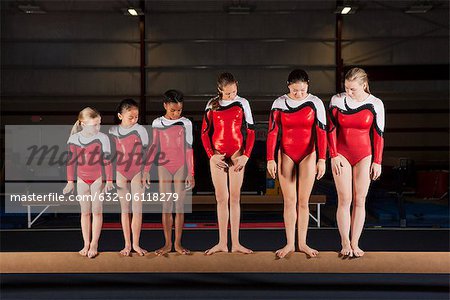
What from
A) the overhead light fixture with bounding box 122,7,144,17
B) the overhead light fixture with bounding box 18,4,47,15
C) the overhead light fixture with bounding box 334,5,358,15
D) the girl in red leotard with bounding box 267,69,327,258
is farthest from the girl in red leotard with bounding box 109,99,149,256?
the overhead light fixture with bounding box 18,4,47,15

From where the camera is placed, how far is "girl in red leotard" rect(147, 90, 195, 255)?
3.46 metres

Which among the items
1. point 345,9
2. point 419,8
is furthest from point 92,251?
point 419,8

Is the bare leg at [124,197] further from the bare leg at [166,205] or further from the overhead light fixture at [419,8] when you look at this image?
the overhead light fixture at [419,8]

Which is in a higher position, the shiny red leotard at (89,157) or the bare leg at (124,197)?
the shiny red leotard at (89,157)

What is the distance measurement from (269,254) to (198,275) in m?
1.63

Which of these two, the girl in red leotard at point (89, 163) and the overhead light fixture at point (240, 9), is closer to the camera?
the girl in red leotard at point (89, 163)

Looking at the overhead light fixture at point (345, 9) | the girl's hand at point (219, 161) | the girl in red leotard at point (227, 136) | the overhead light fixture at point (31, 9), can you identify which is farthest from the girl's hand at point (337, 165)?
the overhead light fixture at point (31, 9)

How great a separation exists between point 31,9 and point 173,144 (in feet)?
36.7

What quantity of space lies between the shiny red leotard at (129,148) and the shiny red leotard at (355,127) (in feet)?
4.59

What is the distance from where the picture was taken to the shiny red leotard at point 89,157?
350 cm

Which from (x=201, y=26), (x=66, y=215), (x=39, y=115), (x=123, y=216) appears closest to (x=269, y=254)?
(x=123, y=216)

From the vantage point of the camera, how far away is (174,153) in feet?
11.4

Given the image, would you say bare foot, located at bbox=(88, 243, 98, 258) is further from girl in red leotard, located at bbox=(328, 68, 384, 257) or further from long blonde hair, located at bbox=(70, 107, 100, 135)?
girl in red leotard, located at bbox=(328, 68, 384, 257)

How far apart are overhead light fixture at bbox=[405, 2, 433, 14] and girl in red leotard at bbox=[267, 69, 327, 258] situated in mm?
10805
